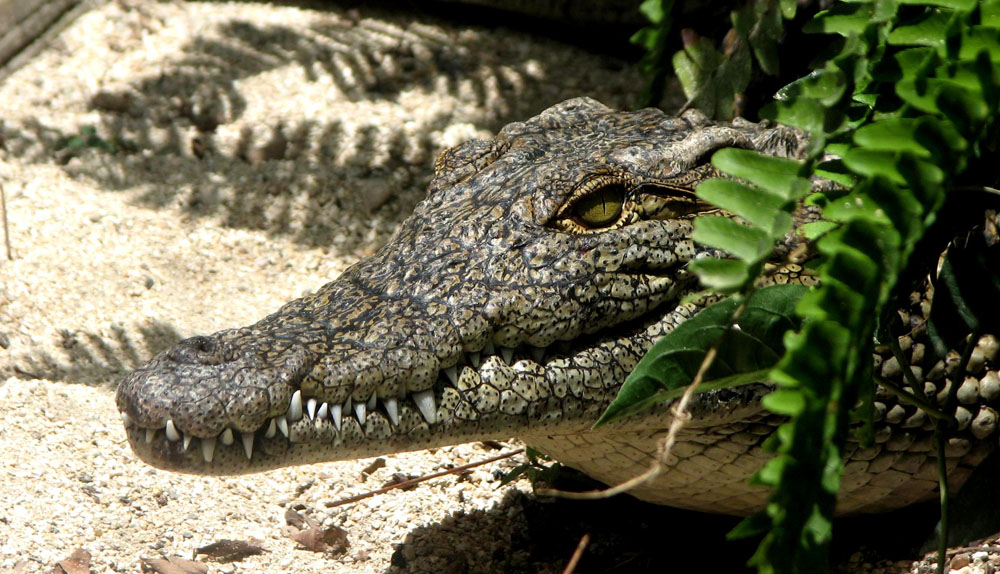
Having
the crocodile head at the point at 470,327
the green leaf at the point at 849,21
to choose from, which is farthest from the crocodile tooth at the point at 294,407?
the green leaf at the point at 849,21

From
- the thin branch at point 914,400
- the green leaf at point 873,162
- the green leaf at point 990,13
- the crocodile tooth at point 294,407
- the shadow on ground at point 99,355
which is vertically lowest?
the thin branch at point 914,400

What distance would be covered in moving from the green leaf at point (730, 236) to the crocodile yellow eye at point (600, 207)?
102cm

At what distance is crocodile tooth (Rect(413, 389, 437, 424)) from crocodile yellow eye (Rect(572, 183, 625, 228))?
69 centimetres

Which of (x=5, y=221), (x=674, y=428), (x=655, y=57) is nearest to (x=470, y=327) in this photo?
(x=674, y=428)

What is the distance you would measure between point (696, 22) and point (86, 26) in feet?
12.0

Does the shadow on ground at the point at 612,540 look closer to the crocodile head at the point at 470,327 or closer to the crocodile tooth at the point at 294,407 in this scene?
the crocodile head at the point at 470,327

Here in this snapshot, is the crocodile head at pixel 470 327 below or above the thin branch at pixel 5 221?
below

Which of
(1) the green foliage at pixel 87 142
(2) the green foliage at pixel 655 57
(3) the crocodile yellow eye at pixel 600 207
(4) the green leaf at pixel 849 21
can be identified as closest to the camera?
(4) the green leaf at pixel 849 21

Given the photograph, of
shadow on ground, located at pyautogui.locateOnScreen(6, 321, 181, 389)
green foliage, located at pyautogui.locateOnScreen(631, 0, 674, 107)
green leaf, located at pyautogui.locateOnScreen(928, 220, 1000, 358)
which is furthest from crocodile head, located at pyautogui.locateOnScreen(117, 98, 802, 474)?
shadow on ground, located at pyautogui.locateOnScreen(6, 321, 181, 389)

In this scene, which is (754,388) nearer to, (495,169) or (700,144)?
(700,144)

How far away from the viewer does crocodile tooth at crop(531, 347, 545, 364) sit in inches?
106

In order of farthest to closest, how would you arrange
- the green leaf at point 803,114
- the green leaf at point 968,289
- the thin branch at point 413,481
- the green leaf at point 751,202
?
the thin branch at point 413,481, the green leaf at point 968,289, the green leaf at point 803,114, the green leaf at point 751,202

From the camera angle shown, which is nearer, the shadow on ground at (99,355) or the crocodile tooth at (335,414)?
the crocodile tooth at (335,414)

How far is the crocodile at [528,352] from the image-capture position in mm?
2443
